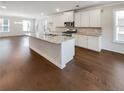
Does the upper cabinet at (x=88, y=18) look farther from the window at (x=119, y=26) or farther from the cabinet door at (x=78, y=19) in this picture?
the window at (x=119, y=26)

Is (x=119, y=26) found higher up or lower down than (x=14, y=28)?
lower down

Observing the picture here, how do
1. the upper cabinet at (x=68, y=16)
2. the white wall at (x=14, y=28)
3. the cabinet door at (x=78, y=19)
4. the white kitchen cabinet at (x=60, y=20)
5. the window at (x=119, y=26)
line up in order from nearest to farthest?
1. the window at (x=119, y=26)
2. the cabinet door at (x=78, y=19)
3. the upper cabinet at (x=68, y=16)
4. the white kitchen cabinet at (x=60, y=20)
5. the white wall at (x=14, y=28)

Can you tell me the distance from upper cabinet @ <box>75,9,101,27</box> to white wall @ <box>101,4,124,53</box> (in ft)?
0.87

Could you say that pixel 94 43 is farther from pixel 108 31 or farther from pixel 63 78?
pixel 63 78

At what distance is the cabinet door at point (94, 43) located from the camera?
17.8 feet

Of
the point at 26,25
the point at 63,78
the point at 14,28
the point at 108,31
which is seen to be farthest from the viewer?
the point at 26,25

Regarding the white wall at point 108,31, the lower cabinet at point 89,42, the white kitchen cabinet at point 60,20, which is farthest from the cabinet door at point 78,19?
the white wall at point 108,31

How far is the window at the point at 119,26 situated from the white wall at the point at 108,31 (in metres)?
0.19

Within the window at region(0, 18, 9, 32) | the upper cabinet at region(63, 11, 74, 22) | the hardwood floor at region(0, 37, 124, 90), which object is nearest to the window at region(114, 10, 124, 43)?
the hardwood floor at region(0, 37, 124, 90)

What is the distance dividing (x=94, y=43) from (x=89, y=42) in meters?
0.33

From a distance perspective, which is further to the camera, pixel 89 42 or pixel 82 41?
pixel 82 41

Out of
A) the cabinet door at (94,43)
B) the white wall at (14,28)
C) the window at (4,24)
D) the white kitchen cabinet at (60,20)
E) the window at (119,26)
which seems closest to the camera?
the window at (119,26)

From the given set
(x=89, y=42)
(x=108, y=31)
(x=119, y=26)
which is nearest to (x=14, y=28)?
(x=89, y=42)

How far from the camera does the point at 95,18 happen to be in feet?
19.0
